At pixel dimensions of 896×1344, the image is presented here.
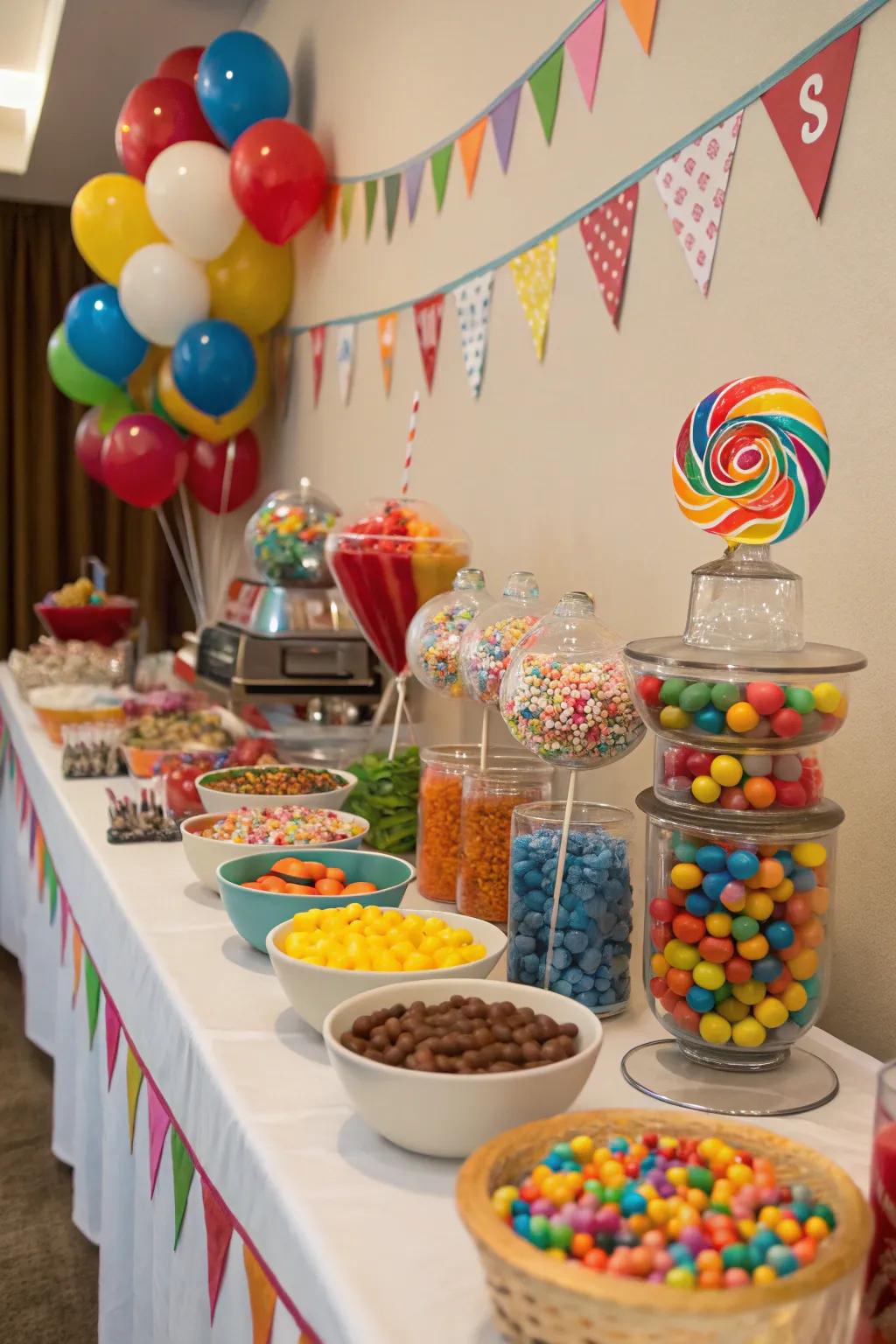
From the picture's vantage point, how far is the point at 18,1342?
1835 mm

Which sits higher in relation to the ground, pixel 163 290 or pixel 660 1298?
pixel 163 290

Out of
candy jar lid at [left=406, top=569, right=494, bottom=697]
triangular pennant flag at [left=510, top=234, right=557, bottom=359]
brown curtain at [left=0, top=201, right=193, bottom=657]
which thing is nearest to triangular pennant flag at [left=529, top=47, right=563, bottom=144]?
triangular pennant flag at [left=510, top=234, right=557, bottom=359]

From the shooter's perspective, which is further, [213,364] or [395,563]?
[213,364]

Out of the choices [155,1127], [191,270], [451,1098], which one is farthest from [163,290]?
[451,1098]

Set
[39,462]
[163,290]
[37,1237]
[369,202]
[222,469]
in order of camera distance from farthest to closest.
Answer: [39,462]
[222,469]
[163,290]
[369,202]
[37,1237]

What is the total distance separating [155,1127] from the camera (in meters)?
1.31

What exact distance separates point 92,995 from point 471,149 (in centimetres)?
159

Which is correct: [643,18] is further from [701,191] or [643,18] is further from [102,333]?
[102,333]

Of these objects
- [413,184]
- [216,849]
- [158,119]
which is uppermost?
[158,119]

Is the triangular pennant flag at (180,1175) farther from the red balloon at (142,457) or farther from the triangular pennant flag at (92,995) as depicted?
the red balloon at (142,457)

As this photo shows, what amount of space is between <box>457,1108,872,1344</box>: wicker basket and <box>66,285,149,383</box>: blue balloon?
330cm

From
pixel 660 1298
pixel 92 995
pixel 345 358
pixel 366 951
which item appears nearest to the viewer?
pixel 660 1298

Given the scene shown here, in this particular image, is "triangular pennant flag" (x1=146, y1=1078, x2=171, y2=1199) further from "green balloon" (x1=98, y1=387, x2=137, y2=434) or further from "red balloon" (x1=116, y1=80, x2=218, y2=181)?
"green balloon" (x1=98, y1=387, x2=137, y2=434)

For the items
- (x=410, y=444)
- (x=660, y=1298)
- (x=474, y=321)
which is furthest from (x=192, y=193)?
(x=660, y=1298)
